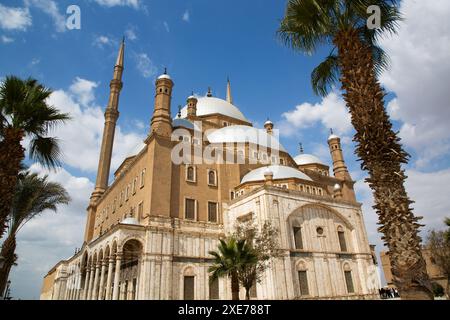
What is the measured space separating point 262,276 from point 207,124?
18022mm

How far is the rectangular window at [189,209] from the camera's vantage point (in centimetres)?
2245

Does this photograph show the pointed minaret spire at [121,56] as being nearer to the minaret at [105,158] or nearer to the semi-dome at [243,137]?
the minaret at [105,158]

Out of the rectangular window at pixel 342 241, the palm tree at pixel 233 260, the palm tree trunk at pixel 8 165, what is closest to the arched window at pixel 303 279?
the rectangular window at pixel 342 241

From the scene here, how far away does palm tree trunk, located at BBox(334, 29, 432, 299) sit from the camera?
19.8 ft

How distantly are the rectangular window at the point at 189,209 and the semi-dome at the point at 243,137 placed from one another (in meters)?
7.53

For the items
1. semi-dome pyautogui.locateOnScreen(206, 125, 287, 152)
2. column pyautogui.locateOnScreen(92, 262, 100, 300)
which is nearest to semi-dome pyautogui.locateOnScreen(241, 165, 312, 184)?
semi-dome pyautogui.locateOnScreen(206, 125, 287, 152)

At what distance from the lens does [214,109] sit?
116 feet

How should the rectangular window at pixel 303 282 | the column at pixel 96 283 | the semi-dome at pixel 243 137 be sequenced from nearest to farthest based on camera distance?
the rectangular window at pixel 303 282, the column at pixel 96 283, the semi-dome at pixel 243 137

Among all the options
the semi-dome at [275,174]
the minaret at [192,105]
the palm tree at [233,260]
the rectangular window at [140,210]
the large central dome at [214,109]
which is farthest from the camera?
the large central dome at [214,109]

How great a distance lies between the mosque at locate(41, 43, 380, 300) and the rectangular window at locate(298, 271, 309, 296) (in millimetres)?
63

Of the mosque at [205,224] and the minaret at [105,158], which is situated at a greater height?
the minaret at [105,158]

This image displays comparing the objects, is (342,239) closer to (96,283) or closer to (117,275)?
(117,275)

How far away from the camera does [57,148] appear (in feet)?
36.2

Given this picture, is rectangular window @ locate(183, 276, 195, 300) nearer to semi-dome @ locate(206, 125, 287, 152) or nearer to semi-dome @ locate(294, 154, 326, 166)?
semi-dome @ locate(206, 125, 287, 152)
